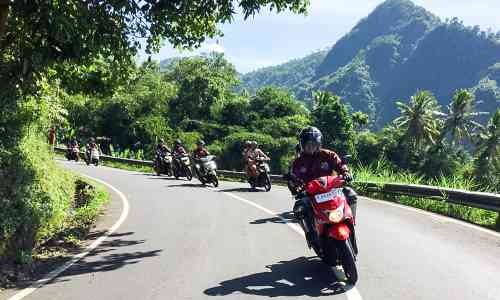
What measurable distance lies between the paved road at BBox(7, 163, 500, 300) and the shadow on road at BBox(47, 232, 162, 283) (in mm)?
18

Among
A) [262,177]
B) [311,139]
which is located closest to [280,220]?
[311,139]

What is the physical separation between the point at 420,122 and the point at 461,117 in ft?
25.6

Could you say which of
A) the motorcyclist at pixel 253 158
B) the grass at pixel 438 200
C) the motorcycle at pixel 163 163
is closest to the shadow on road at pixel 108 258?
the grass at pixel 438 200

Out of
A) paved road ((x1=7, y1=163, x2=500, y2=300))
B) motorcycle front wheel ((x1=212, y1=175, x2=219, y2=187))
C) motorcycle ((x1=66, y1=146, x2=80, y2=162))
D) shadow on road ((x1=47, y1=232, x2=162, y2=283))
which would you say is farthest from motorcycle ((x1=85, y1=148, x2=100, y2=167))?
shadow on road ((x1=47, y1=232, x2=162, y2=283))

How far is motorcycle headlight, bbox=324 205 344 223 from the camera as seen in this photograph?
21.2ft

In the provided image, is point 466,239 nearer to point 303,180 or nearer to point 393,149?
point 303,180

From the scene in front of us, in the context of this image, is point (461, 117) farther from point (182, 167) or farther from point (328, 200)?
point (328, 200)

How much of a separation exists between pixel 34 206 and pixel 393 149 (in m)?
72.9

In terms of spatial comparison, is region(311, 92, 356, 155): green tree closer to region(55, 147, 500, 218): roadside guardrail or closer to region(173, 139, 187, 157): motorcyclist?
region(173, 139, 187, 157): motorcyclist

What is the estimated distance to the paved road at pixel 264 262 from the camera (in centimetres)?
629

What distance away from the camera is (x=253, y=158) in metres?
19.5

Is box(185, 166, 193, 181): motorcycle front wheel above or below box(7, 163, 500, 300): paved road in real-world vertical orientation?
above

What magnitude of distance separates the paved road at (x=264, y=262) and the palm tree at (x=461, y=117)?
238 feet

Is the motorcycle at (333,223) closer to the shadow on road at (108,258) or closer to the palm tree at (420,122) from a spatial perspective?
the shadow on road at (108,258)
